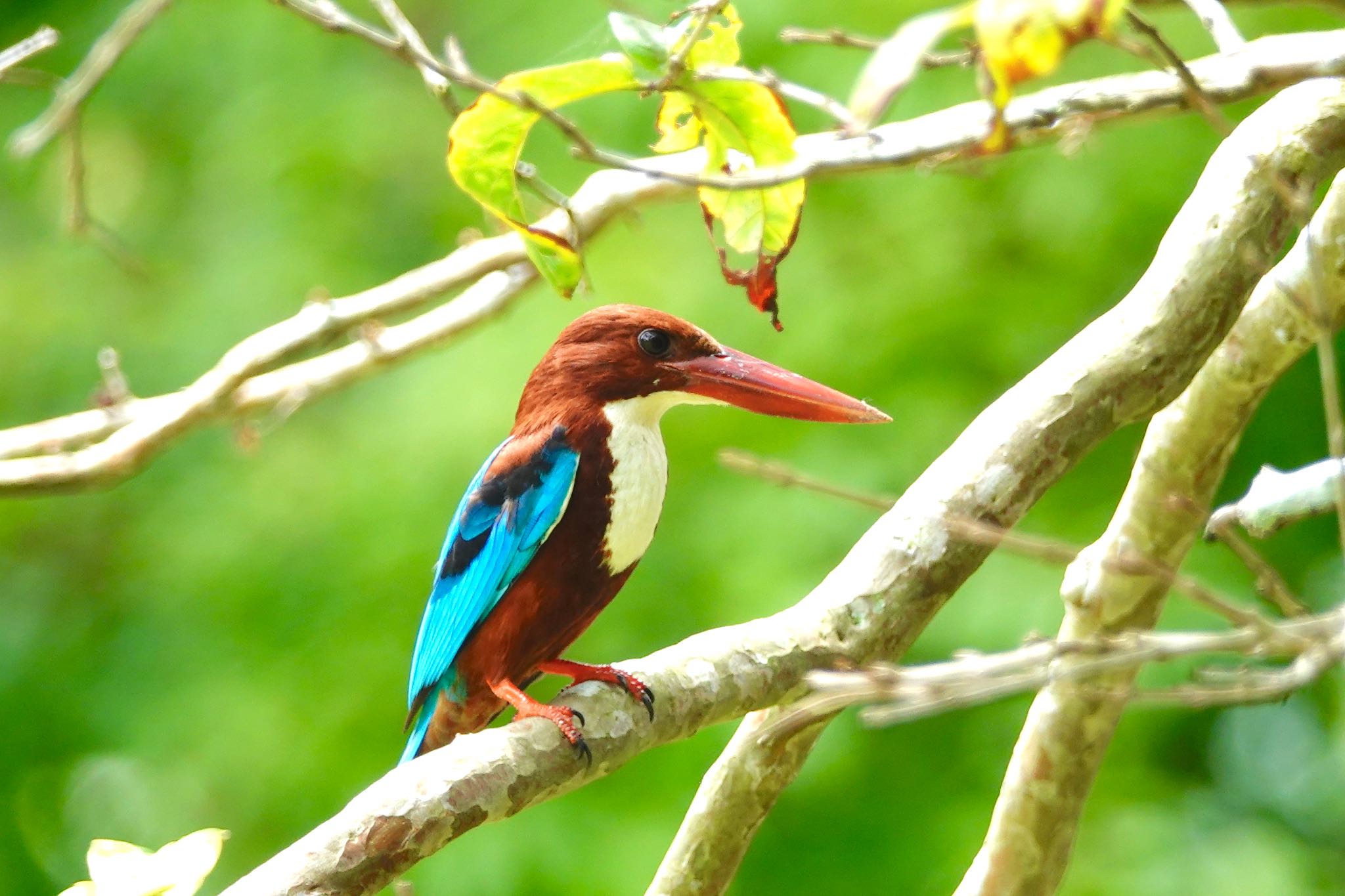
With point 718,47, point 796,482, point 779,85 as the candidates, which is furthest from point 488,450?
point 779,85

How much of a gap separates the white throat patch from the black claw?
0.42 metres

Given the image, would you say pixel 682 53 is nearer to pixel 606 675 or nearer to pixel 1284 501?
pixel 1284 501

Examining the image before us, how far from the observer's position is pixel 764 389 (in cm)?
222

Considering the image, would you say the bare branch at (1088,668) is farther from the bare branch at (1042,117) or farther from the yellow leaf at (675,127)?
the yellow leaf at (675,127)

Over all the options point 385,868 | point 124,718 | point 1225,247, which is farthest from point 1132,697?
point 124,718

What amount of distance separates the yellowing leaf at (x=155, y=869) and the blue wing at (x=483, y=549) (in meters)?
0.83

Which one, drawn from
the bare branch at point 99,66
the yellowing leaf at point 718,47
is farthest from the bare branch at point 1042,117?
the bare branch at point 99,66

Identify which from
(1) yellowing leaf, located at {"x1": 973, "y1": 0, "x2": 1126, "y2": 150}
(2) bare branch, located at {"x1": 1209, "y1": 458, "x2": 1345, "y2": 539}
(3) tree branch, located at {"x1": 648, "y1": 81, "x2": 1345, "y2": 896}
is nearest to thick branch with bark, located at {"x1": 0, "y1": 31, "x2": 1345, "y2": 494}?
(3) tree branch, located at {"x1": 648, "y1": 81, "x2": 1345, "y2": 896}

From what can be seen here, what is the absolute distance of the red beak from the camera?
2176mm

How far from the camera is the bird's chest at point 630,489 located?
2.20m

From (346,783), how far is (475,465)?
87cm

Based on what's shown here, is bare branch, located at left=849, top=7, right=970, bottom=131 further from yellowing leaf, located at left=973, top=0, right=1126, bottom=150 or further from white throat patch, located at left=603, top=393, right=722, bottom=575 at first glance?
white throat patch, located at left=603, top=393, right=722, bottom=575

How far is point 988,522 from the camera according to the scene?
1.95 m

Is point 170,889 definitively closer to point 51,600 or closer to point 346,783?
point 346,783
